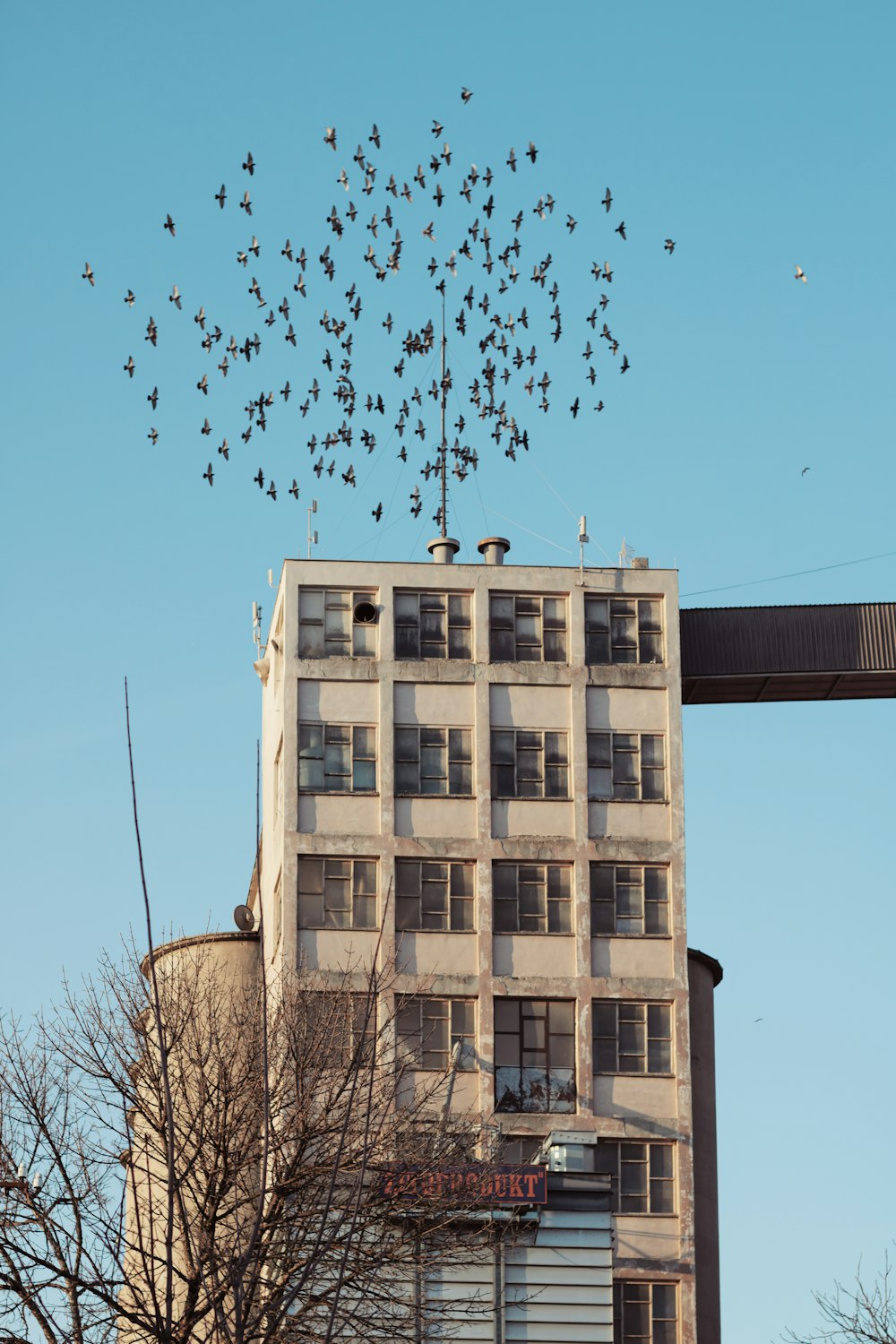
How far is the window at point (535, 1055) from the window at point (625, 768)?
675 centimetres

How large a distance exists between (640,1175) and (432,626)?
58.3 ft

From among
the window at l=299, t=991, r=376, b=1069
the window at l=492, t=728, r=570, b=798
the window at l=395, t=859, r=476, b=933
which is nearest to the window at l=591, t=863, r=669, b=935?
the window at l=492, t=728, r=570, b=798

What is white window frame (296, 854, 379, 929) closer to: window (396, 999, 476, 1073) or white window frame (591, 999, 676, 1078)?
window (396, 999, 476, 1073)

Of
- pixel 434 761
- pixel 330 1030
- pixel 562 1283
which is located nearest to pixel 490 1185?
pixel 562 1283

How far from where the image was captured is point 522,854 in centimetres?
6322

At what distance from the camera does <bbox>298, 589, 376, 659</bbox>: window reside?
213 feet

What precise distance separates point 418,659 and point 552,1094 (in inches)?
547

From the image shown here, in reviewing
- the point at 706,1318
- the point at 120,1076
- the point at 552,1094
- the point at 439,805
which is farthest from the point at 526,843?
the point at 120,1076

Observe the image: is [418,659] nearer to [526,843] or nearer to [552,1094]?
[526,843]

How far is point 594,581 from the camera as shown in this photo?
66.3 meters

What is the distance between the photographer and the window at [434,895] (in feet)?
204

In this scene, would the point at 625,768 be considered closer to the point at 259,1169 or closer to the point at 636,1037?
the point at 636,1037

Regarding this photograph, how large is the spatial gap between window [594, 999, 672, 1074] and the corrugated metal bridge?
36.2 feet

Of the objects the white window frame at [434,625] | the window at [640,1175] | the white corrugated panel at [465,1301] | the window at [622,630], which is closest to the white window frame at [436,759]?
the white window frame at [434,625]
